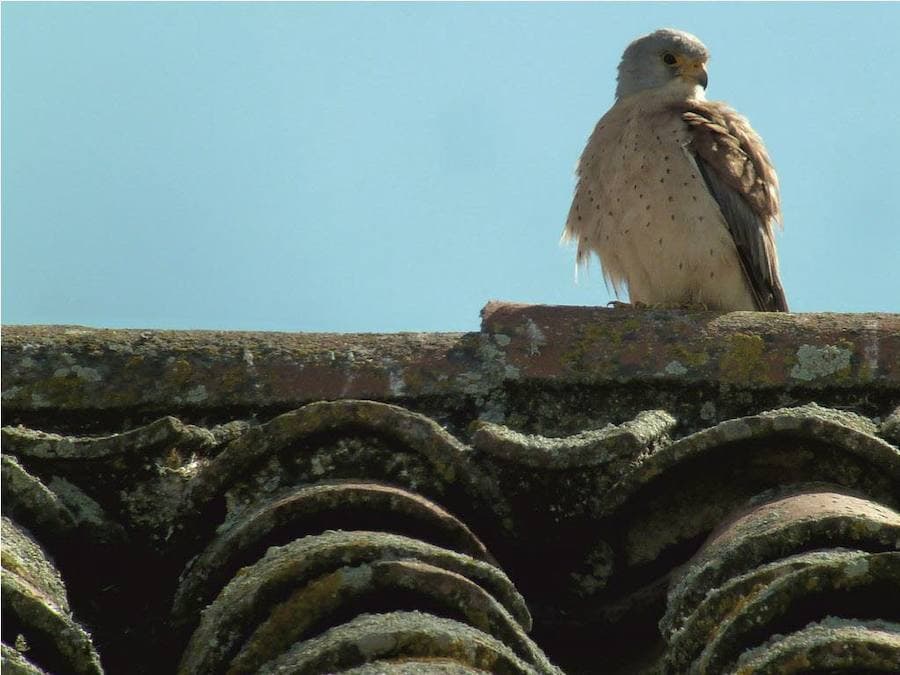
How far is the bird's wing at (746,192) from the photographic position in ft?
21.5

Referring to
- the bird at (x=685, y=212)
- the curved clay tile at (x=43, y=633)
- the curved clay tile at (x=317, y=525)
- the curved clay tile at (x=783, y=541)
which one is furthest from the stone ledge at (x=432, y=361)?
the bird at (x=685, y=212)

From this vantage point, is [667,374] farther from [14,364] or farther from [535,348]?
[14,364]

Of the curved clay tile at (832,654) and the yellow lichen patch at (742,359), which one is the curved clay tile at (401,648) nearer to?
the curved clay tile at (832,654)

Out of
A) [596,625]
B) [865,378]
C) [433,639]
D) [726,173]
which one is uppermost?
[726,173]

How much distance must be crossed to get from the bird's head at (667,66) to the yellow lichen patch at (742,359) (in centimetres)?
379

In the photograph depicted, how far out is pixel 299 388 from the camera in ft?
12.3

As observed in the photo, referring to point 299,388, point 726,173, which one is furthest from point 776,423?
point 726,173

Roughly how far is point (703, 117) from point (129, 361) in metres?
3.65

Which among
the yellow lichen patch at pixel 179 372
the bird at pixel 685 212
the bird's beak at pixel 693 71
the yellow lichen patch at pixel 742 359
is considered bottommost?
the yellow lichen patch at pixel 742 359

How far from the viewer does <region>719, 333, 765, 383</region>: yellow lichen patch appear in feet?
12.4

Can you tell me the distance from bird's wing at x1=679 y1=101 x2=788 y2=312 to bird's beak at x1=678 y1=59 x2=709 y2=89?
3.26ft

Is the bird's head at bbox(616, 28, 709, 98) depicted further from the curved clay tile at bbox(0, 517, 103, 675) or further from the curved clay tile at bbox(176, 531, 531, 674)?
the curved clay tile at bbox(0, 517, 103, 675)

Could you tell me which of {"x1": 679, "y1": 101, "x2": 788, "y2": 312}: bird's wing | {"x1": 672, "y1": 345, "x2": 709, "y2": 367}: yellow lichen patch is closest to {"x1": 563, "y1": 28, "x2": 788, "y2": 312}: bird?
{"x1": 679, "y1": 101, "x2": 788, "y2": 312}: bird's wing

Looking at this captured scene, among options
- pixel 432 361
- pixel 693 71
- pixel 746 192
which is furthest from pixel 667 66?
pixel 432 361
